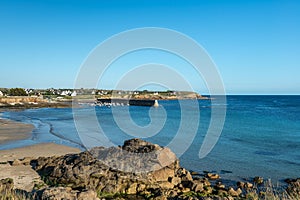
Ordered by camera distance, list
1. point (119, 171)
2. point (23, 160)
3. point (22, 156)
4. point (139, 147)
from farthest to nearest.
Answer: point (22, 156)
point (23, 160)
point (139, 147)
point (119, 171)

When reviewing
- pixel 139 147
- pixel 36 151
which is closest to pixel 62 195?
pixel 139 147

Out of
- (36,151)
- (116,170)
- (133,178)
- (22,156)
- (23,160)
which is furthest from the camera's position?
(36,151)

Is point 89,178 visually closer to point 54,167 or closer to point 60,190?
point 54,167

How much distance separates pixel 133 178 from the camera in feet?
38.2

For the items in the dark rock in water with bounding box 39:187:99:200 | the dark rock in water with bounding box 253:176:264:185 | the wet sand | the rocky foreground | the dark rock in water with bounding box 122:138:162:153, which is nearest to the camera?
the dark rock in water with bounding box 39:187:99:200

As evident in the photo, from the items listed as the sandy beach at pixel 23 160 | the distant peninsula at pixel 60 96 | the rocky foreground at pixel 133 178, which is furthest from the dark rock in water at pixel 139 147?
the distant peninsula at pixel 60 96

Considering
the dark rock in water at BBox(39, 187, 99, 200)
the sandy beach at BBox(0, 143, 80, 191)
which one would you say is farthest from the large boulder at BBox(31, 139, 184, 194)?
the dark rock in water at BBox(39, 187, 99, 200)

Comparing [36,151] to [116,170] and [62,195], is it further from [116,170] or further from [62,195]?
[62,195]

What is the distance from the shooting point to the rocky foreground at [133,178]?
1092 cm

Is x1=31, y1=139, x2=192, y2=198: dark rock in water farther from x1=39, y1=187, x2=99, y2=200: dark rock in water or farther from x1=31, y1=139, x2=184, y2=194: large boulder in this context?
x1=39, y1=187, x2=99, y2=200: dark rock in water

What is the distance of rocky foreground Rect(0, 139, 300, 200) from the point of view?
10.9 m

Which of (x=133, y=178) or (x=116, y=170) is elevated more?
(x=116, y=170)

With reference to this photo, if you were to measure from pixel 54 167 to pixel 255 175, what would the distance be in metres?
10.5

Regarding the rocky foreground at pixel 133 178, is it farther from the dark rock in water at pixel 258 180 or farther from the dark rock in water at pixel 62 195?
the dark rock in water at pixel 62 195
